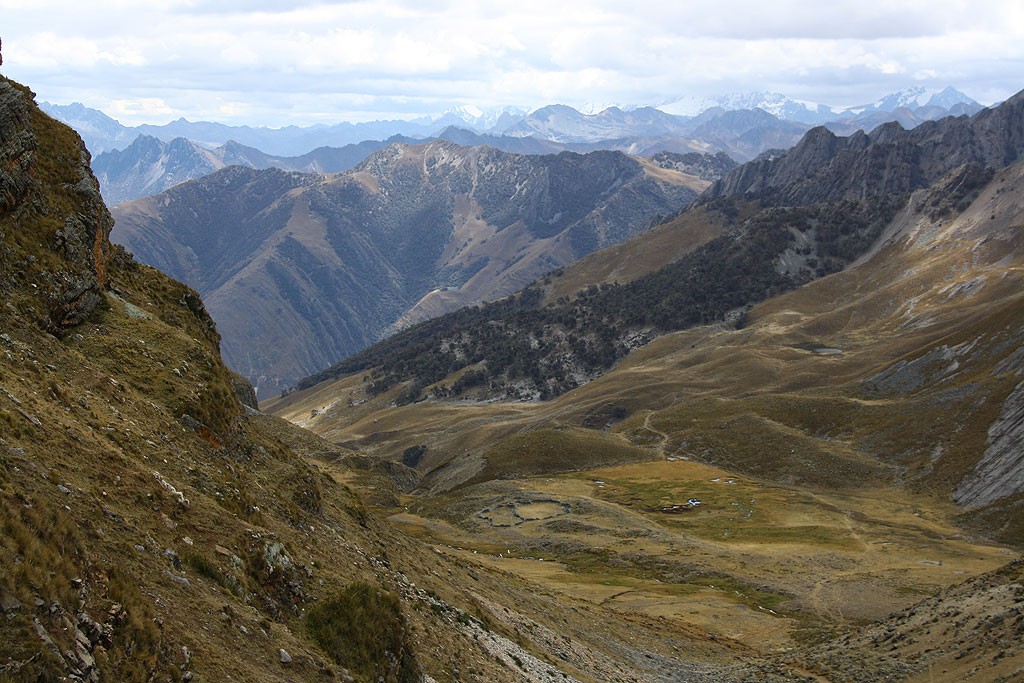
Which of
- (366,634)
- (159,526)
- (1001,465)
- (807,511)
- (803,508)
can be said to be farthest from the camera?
(803,508)

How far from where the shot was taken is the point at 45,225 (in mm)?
33406

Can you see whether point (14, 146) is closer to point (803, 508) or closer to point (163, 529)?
point (163, 529)

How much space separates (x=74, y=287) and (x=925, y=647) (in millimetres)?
47323

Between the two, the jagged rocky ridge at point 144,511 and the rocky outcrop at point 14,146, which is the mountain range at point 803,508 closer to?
the jagged rocky ridge at point 144,511

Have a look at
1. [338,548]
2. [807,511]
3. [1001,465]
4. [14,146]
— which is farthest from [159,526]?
[1001,465]

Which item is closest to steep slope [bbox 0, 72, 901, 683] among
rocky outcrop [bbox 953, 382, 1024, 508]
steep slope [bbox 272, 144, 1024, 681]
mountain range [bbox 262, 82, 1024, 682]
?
steep slope [bbox 272, 144, 1024, 681]

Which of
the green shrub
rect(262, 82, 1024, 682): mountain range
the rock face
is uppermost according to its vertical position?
the rock face

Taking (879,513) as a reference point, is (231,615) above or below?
above

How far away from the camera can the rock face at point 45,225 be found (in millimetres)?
30266

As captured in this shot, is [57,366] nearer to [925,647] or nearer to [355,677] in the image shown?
[355,677]

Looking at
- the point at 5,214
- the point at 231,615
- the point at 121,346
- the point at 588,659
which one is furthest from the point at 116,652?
the point at 588,659

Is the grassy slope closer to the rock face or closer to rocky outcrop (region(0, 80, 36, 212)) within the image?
the rock face

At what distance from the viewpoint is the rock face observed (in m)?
30.3

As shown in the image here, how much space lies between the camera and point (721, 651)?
54094 mm
